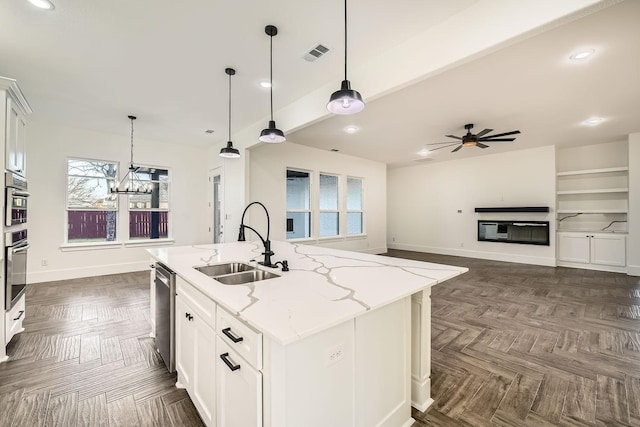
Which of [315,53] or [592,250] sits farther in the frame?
[592,250]

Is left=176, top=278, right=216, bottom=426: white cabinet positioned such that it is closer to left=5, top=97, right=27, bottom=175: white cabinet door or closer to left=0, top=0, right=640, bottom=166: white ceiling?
left=5, top=97, right=27, bottom=175: white cabinet door

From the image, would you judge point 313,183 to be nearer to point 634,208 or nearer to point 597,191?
point 597,191

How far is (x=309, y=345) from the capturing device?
3.69 feet

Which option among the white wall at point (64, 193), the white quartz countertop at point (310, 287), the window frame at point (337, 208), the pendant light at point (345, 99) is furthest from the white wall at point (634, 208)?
the white wall at point (64, 193)

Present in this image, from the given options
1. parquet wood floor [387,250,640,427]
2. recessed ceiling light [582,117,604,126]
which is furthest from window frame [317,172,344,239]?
recessed ceiling light [582,117,604,126]

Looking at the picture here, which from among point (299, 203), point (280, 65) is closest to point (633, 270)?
point (299, 203)

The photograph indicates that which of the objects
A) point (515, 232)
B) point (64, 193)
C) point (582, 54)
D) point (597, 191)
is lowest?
point (515, 232)

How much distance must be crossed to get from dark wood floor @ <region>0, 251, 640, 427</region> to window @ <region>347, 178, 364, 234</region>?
3838 millimetres

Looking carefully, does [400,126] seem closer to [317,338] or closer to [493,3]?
[493,3]

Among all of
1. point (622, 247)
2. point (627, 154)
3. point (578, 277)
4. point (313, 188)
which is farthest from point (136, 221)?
point (627, 154)

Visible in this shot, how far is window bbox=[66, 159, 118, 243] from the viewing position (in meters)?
5.20

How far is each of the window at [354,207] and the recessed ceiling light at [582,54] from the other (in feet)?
17.2

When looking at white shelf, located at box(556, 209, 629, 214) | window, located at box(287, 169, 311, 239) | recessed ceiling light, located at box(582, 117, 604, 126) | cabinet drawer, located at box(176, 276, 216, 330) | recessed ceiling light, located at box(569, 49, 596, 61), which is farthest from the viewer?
window, located at box(287, 169, 311, 239)

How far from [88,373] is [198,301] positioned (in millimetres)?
1495
